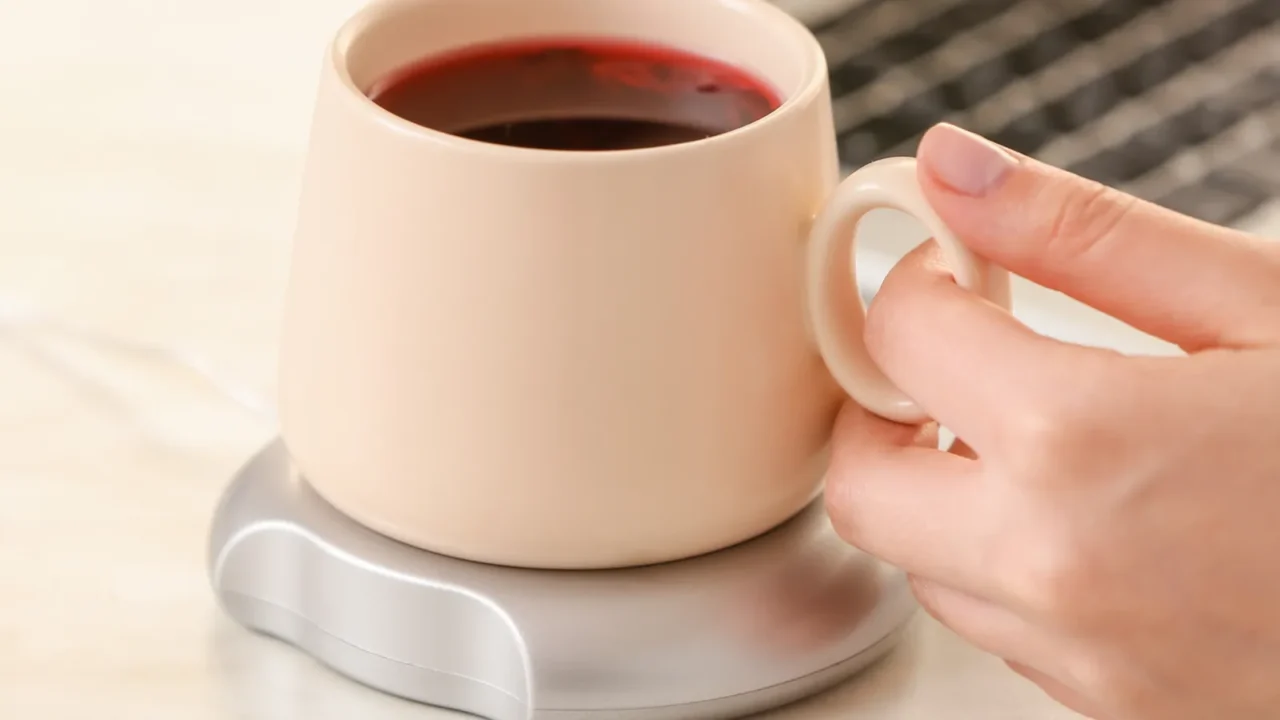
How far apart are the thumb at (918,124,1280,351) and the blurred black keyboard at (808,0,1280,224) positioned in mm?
368

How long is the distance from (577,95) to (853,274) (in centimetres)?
11

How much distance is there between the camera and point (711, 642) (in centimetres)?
41

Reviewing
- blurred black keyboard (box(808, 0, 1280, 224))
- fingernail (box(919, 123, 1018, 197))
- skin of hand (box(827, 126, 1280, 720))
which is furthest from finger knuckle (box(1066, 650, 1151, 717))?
blurred black keyboard (box(808, 0, 1280, 224))

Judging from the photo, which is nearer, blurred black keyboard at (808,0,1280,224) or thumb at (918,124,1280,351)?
thumb at (918,124,1280,351)

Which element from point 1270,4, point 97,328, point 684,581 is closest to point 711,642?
point 684,581

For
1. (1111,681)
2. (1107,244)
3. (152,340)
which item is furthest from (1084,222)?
(152,340)

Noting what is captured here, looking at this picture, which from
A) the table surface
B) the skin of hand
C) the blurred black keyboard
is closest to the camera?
the skin of hand

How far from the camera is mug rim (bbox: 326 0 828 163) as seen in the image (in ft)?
1.22

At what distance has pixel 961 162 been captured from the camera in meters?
0.38

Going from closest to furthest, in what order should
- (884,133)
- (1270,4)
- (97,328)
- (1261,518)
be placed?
(1261,518), (97,328), (884,133), (1270,4)

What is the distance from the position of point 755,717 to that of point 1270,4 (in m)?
0.69

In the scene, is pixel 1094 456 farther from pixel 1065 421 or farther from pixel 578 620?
pixel 578 620

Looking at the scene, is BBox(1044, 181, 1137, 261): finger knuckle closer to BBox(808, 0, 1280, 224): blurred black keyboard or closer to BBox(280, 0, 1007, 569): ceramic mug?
BBox(280, 0, 1007, 569): ceramic mug

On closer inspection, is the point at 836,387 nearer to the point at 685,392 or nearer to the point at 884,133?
the point at 685,392
